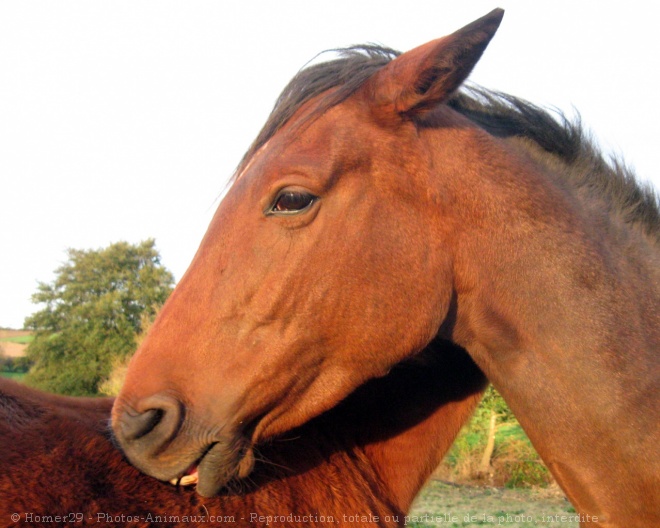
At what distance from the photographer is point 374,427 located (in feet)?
10.3

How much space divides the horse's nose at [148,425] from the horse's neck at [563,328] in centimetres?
135

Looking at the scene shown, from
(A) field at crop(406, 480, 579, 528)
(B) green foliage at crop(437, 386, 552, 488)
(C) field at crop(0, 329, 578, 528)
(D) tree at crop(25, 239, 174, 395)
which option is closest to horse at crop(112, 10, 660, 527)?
(A) field at crop(406, 480, 579, 528)

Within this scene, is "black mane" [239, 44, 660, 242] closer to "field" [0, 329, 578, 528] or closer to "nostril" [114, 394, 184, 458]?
"nostril" [114, 394, 184, 458]

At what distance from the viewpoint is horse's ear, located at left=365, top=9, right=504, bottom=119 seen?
7.80ft

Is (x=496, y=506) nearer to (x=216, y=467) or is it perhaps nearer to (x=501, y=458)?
(x=501, y=458)

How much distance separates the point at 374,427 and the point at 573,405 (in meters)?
1.12

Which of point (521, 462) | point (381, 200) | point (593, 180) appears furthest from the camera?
point (521, 462)

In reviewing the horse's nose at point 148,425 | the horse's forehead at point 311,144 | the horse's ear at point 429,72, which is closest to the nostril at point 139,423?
the horse's nose at point 148,425

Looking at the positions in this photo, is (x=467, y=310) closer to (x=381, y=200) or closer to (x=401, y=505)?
(x=381, y=200)

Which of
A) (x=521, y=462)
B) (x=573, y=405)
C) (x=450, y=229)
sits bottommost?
(x=521, y=462)

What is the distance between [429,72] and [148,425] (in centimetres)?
197

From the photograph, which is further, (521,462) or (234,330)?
(521,462)

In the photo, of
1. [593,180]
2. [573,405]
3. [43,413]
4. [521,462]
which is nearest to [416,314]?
[573,405]

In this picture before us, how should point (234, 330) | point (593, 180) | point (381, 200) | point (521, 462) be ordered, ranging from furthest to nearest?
point (521, 462)
point (593, 180)
point (381, 200)
point (234, 330)
